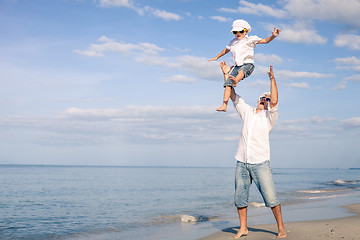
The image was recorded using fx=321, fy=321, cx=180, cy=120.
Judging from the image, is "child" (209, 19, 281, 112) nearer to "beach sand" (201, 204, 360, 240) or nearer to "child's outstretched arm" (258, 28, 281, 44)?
"child's outstretched arm" (258, 28, 281, 44)

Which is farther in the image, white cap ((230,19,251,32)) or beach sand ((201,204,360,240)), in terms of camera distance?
beach sand ((201,204,360,240))

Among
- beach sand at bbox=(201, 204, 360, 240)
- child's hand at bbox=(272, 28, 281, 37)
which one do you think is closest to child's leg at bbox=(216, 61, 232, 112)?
child's hand at bbox=(272, 28, 281, 37)

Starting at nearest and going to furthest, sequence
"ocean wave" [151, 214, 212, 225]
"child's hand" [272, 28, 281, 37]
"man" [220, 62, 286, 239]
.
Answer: "child's hand" [272, 28, 281, 37]
"man" [220, 62, 286, 239]
"ocean wave" [151, 214, 212, 225]

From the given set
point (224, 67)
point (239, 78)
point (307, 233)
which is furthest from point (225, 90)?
point (307, 233)

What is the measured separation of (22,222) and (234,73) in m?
10.8

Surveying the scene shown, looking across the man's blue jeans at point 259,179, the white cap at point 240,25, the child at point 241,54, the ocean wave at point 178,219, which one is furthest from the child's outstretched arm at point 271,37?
the ocean wave at point 178,219

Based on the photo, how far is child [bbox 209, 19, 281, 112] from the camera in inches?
216

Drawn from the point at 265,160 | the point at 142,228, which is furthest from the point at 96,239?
the point at 265,160

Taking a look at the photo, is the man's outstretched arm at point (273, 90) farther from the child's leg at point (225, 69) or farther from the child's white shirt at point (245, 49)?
the child's leg at point (225, 69)

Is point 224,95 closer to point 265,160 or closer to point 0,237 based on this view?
point 265,160

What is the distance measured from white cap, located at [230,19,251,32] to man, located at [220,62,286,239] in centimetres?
68

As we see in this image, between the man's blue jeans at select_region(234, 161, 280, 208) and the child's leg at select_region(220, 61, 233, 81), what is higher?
the child's leg at select_region(220, 61, 233, 81)

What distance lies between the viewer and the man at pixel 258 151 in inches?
217

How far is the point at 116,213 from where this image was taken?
570 inches
